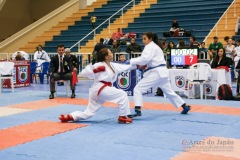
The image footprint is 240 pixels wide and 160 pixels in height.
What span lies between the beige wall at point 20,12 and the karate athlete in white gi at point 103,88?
64.8ft

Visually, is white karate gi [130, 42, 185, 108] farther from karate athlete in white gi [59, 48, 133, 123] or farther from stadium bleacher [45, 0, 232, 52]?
stadium bleacher [45, 0, 232, 52]

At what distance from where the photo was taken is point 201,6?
20531 mm

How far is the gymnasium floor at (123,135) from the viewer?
443cm

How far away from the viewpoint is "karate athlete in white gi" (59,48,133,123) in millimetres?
6164

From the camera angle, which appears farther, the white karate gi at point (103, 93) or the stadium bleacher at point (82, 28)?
the stadium bleacher at point (82, 28)

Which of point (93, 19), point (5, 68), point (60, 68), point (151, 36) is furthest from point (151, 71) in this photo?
point (93, 19)

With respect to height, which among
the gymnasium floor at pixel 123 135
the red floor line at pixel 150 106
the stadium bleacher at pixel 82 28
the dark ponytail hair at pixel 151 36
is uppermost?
the stadium bleacher at pixel 82 28

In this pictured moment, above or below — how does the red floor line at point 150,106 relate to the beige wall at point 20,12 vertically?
below

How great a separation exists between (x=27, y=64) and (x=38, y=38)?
31.6 ft

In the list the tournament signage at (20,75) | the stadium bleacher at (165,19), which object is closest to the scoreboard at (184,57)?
the tournament signage at (20,75)

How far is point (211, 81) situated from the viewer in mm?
9734

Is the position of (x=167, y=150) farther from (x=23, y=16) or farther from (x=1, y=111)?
(x=23, y=16)

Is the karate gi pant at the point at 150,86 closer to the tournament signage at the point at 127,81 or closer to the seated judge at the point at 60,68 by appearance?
the tournament signage at the point at 127,81

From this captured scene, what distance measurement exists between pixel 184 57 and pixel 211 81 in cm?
114
